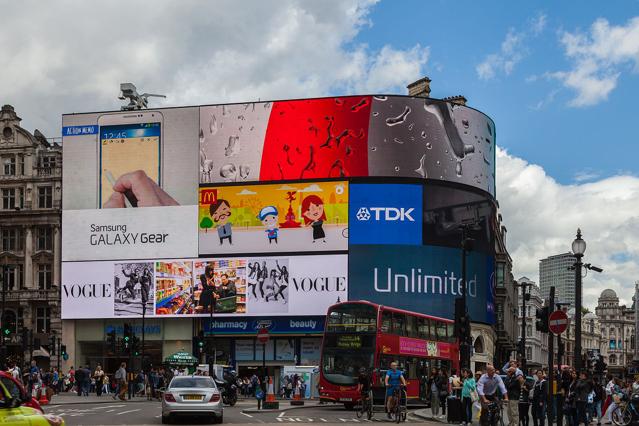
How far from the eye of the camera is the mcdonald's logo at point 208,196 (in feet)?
278

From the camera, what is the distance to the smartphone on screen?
8662 centimetres

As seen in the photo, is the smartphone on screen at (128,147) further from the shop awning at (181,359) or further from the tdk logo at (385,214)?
the tdk logo at (385,214)

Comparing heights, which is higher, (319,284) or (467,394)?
(319,284)

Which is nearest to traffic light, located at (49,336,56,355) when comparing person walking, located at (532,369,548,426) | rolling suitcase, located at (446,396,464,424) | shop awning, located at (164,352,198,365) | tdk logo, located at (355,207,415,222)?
shop awning, located at (164,352,198,365)

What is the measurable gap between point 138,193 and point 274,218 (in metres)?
12.1

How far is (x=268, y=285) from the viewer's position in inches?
3253

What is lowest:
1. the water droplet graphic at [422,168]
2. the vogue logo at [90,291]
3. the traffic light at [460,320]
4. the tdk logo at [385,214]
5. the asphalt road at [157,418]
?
the asphalt road at [157,418]

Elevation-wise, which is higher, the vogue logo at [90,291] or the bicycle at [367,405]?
the vogue logo at [90,291]

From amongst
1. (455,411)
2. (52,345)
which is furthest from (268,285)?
(455,411)

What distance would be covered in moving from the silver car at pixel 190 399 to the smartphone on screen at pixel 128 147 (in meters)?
55.5

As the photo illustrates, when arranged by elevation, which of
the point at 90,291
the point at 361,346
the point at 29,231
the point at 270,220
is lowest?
the point at 90,291

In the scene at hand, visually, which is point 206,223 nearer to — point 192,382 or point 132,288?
point 132,288

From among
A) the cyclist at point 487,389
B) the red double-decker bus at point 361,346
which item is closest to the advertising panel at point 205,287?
the red double-decker bus at point 361,346

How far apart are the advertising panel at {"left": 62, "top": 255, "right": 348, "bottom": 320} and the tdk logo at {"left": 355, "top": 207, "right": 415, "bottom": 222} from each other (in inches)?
143
